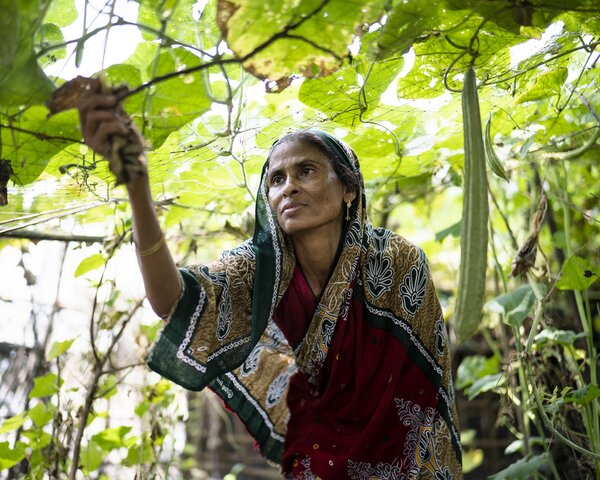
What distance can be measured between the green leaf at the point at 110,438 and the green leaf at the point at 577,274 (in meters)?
2.02

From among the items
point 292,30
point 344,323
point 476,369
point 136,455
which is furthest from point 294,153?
point 476,369

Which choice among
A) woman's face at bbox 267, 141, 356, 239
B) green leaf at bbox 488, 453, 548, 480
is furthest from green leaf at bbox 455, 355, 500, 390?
woman's face at bbox 267, 141, 356, 239

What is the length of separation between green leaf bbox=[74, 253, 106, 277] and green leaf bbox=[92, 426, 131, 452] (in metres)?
0.73

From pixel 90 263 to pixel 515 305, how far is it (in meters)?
1.87

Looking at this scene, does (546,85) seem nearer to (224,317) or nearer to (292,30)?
(292,30)

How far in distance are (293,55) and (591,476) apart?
2.14 meters

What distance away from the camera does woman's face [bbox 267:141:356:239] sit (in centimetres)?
241

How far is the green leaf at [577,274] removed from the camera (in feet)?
8.34

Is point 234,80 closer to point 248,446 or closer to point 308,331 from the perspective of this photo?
point 308,331

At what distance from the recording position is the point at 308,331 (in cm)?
253

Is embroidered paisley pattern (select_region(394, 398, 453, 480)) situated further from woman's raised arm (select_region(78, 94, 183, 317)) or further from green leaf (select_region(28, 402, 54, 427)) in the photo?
green leaf (select_region(28, 402, 54, 427))

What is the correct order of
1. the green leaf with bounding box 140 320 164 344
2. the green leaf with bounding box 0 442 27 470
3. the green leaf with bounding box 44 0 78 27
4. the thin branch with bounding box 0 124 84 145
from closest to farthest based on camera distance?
1. the thin branch with bounding box 0 124 84 145
2. the green leaf with bounding box 44 0 78 27
3. the green leaf with bounding box 0 442 27 470
4. the green leaf with bounding box 140 320 164 344

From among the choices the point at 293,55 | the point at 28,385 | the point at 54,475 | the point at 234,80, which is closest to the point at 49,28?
the point at 234,80

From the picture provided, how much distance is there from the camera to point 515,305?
2.79 metres
